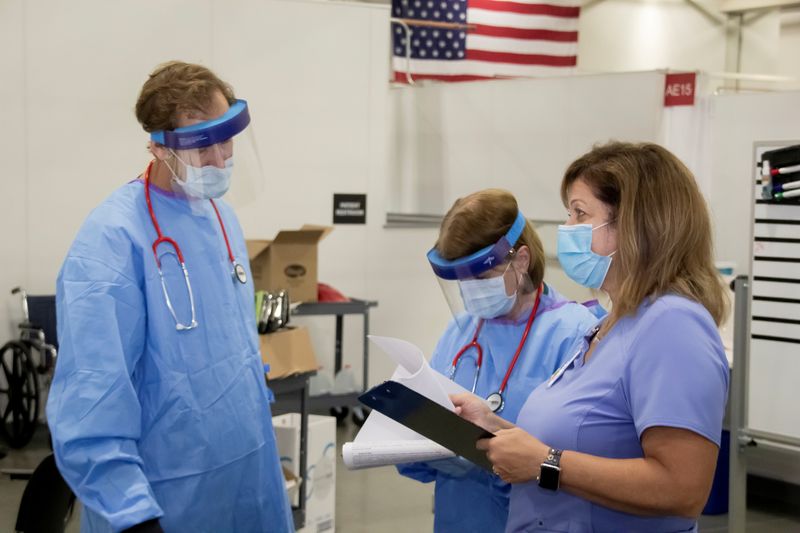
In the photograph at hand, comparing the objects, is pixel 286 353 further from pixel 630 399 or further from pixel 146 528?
pixel 630 399

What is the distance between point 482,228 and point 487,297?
162 millimetres

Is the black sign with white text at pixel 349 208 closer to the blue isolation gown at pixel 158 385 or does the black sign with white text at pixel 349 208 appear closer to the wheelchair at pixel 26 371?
the wheelchair at pixel 26 371

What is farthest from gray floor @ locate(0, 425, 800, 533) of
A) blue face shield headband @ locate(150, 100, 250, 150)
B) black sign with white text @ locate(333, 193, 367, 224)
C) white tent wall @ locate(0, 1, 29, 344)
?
blue face shield headband @ locate(150, 100, 250, 150)

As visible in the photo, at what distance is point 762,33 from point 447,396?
10.2m

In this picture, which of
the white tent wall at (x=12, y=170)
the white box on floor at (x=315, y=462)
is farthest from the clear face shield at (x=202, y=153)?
the white tent wall at (x=12, y=170)

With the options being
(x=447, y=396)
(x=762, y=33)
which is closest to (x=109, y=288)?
(x=447, y=396)

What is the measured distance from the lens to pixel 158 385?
187 cm

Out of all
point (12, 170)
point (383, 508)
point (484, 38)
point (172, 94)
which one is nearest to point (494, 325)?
point (172, 94)

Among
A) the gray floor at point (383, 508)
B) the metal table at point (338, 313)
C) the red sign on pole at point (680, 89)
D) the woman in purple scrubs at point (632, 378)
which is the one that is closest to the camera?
the woman in purple scrubs at point (632, 378)

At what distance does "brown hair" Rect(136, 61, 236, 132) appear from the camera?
1.98m

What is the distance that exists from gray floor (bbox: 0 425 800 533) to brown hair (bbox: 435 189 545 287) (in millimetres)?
2566

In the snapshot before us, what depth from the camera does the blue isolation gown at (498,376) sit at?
2.06 m

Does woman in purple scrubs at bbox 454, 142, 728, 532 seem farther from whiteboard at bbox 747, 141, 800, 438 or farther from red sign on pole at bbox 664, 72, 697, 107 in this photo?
red sign on pole at bbox 664, 72, 697, 107

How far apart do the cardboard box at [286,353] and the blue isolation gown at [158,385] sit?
1729mm
